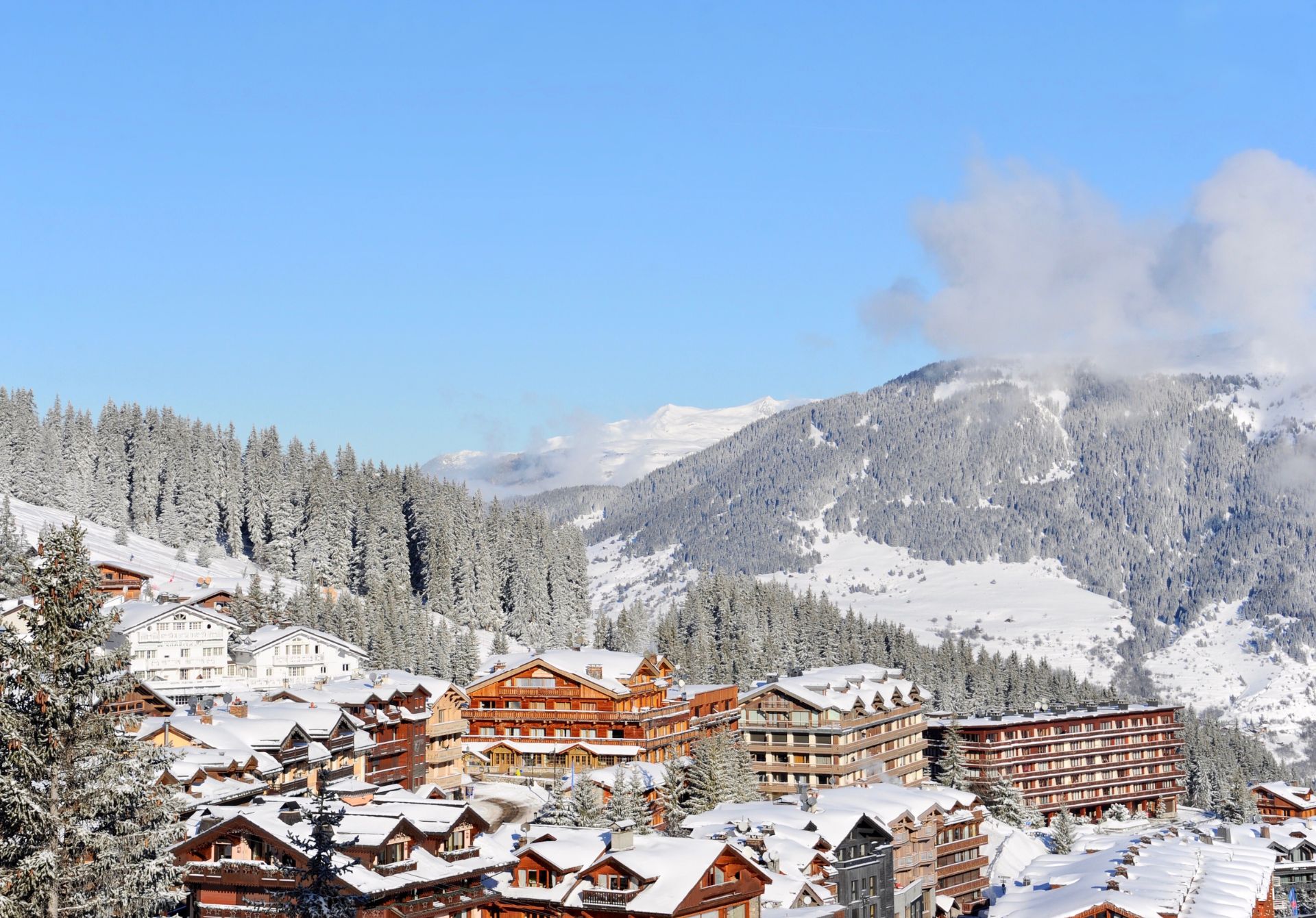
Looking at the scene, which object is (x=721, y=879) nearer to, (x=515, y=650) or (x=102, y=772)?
(x=102, y=772)

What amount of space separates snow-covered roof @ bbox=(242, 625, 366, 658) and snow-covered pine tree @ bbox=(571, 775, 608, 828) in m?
62.6

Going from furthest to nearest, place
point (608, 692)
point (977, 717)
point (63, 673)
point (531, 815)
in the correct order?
1. point (977, 717)
2. point (608, 692)
3. point (531, 815)
4. point (63, 673)

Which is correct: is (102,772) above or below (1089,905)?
above

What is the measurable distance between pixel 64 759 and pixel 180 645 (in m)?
107

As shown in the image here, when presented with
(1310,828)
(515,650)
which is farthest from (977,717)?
(515,650)

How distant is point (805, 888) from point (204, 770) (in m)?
34.1

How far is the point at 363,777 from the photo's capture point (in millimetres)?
107250

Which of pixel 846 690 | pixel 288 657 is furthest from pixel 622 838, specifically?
pixel 288 657

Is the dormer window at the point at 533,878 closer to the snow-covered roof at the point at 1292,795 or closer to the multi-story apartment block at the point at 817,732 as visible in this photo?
the multi-story apartment block at the point at 817,732

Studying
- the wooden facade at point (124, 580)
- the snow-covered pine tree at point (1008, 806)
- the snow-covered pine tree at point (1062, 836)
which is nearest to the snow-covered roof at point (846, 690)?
the snow-covered pine tree at point (1062, 836)

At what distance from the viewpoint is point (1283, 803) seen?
170m

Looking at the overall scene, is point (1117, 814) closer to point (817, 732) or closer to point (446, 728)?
point (817, 732)

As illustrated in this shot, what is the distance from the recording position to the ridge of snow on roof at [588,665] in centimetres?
12644

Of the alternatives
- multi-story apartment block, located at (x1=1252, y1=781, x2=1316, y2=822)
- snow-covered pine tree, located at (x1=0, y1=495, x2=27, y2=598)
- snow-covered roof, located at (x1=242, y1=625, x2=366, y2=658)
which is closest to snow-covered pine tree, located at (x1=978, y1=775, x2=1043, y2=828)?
multi-story apartment block, located at (x1=1252, y1=781, x2=1316, y2=822)
